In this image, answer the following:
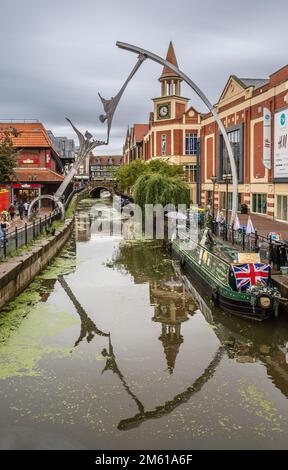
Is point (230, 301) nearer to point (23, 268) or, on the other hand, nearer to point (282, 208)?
point (23, 268)

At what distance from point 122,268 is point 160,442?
51.5 feet

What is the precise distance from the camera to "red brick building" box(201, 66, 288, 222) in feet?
101

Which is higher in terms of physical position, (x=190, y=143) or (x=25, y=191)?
(x=190, y=143)

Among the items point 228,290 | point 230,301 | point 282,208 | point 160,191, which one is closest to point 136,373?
point 230,301

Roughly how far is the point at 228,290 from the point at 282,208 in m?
18.2

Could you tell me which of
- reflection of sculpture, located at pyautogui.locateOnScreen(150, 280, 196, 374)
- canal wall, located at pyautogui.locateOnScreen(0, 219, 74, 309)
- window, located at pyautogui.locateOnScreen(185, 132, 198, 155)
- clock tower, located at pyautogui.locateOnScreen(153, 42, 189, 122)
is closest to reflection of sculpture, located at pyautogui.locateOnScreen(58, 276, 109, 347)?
reflection of sculpture, located at pyautogui.locateOnScreen(150, 280, 196, 374)

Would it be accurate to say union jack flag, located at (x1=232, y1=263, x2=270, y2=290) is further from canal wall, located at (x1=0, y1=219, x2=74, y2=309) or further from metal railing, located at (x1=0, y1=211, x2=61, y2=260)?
metal railing, located at (x1=0, y1=211, x2=61, y2=260)

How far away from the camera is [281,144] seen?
30.1 m

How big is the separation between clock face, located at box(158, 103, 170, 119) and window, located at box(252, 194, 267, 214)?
33761 millimetres

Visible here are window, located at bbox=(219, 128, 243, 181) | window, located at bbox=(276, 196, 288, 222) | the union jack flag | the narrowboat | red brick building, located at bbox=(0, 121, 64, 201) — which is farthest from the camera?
red brick building, located at bbox=(0, 121, 64, 201)

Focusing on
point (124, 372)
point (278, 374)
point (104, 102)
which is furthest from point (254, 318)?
point (104, 102)

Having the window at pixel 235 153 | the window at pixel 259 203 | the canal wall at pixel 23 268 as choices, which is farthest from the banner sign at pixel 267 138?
the canal wall at pixel 23 268

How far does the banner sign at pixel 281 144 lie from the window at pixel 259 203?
12.6 feet
